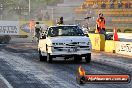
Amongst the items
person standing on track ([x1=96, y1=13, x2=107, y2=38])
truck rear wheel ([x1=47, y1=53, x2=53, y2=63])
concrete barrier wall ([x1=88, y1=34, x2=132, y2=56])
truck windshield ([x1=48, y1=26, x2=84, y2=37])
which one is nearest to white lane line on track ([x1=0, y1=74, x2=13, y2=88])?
truck rear wheel ([x1=47, y1=53, x2=53, y2=63])

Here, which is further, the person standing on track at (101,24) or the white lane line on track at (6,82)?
Result: the person standing on track at (101,24)

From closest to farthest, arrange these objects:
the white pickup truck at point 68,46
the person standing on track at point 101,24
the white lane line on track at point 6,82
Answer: the white lane line on track at point 6,82 → the white pickup truck at point 68,46 → the person standing on track at point 101,24

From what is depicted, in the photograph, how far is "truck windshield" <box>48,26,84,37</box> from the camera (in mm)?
17828

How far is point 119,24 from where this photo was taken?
7431 cm

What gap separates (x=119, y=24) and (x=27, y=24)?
93.0 ft

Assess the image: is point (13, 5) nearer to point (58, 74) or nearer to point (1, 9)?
point (1, 9)

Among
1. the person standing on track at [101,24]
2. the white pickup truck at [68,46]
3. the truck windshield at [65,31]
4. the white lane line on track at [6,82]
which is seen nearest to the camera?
the white lane line on track at [6,82]

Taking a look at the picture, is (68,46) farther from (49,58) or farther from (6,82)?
(6,82)

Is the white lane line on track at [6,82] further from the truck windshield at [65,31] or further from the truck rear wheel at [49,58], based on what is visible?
the truck windshield at [65,31]

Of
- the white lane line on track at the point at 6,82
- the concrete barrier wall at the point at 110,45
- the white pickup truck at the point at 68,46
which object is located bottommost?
the concrete barrier wall at the point at 110,45

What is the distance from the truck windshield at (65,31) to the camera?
58.5ft

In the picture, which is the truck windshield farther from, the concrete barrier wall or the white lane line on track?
the white lane line on track

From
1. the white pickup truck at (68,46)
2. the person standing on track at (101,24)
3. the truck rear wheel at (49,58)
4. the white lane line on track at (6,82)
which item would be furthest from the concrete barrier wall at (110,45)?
the white lane line on track at (6,82)

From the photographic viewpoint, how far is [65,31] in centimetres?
1798
